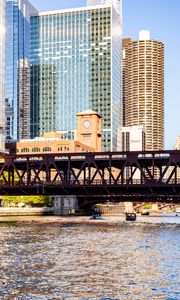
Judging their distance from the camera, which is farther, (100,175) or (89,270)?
(100,175)

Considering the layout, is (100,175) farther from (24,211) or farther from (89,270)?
(89,270)

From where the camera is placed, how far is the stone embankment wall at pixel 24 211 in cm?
18652

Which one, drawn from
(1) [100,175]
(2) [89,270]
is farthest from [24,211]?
(2) [89,270]

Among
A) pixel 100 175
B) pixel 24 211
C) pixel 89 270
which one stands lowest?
pixel 24 211

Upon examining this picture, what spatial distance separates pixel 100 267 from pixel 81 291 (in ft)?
38.6

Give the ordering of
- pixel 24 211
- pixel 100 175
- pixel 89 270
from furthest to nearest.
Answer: pixel 24 211, pixel 100 175, pixel 89 270

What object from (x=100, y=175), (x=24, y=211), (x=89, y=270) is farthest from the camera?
(x=24, y=211)

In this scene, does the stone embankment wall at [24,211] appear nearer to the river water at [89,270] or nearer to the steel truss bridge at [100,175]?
the steel truss bridge at [100,175]

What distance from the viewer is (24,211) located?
190250mm

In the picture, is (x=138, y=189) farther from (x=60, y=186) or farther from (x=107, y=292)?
(x=107, y=292)

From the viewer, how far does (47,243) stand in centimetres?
7688

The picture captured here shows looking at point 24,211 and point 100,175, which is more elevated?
point 100,175

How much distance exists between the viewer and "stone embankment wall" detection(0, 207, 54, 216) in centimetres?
18652

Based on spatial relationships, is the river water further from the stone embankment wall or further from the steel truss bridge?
the stone embankment wall
